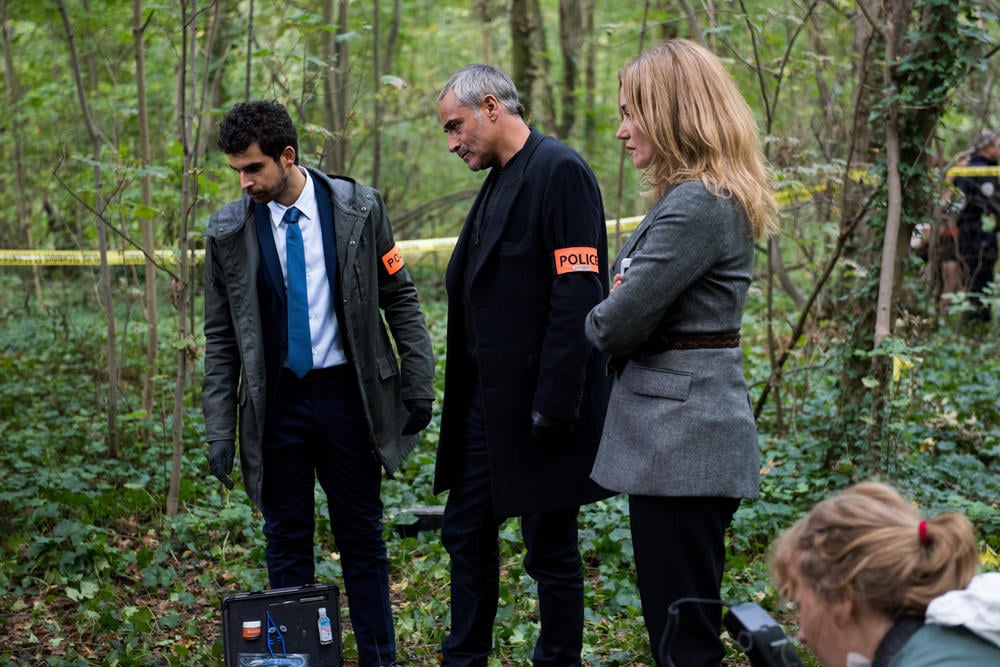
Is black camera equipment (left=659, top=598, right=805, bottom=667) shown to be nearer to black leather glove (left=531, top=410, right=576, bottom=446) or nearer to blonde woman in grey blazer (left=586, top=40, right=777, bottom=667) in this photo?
blonde woman in grey blazer (left=586, top=40, right=777, bottom=667)

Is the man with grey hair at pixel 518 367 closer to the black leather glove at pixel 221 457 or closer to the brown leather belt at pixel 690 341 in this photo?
the brown leather belt at pixel 690 341

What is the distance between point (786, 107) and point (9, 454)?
28.1ft

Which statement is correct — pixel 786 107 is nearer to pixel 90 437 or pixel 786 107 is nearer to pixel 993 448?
pixel 993 448

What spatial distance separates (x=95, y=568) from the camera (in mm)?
4777

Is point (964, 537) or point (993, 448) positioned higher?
point (964, 537)

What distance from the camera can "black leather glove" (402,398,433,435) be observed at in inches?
146

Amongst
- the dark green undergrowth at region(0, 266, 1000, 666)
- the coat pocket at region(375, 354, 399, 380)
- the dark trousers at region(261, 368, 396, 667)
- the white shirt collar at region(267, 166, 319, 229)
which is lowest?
the dark green undergrowth at region(0, 266, 1000, 666)

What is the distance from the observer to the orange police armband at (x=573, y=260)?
309 cm

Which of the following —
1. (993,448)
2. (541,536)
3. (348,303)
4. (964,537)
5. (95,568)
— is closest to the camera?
(964,537)

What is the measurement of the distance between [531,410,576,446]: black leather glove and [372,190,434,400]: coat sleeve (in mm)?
645

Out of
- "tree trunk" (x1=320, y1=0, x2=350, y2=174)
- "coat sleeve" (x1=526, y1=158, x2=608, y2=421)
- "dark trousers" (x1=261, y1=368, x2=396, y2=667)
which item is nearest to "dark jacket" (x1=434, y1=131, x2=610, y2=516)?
"coat sleeve" (x1=526, y1=158, x2=608, y2=421)

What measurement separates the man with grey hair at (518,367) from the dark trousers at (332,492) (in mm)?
364

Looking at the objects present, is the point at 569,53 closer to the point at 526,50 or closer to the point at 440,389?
the point at 526,50

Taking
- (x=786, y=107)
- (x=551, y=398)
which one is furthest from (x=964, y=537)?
(x=786, y=107)
